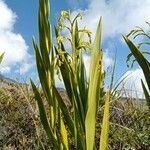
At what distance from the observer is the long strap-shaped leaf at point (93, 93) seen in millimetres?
2385

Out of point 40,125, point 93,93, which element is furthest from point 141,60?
Answer: point 40,125

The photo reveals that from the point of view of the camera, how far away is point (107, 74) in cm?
495

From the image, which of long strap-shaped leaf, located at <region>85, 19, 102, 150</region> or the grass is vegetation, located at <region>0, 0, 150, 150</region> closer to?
long strap-shaped leaf, located at <region>85, 19, 102, 150</region>

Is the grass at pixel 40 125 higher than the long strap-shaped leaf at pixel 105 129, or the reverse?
the grass at pixel 40 125

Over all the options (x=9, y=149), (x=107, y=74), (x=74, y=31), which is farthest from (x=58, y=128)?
(x=9, y=149)

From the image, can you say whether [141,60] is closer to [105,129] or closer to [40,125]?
[105,129]

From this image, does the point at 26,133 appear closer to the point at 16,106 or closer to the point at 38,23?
the point at 16,106

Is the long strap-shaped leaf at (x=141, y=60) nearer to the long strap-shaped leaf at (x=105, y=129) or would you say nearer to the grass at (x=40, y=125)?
the long strap-shaped leaf at (x=105, y=129)

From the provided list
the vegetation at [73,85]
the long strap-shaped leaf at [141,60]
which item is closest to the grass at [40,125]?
the vegetation at [73,85]

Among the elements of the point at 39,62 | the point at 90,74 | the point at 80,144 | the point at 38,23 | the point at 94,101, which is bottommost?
the point at 80,144

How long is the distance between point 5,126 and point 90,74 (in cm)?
510

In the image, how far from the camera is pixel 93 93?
241cm

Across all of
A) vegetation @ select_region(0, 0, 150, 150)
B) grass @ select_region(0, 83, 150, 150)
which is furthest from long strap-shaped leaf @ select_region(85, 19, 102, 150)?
grass @ select_region(0, 83, 150, 150)

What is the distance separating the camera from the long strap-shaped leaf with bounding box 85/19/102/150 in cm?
239
